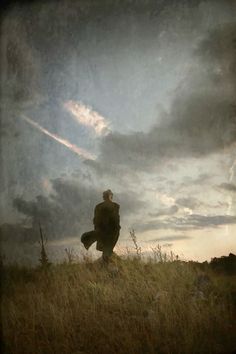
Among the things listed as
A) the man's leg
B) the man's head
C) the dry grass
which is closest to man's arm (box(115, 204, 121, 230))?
the man's head

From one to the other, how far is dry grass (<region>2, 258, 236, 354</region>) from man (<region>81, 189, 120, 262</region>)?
19 cm

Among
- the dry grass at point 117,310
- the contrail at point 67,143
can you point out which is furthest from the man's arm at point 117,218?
the contrail at point 67,143

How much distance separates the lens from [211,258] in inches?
179

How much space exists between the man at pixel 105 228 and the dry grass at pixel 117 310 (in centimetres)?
19

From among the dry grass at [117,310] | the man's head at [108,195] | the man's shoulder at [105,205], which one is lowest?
the dry grass at [117,310]

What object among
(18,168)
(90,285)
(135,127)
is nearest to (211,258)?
(90,285)

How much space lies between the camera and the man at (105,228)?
480 cm

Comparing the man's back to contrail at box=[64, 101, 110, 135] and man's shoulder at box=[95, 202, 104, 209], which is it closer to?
man's shoulder at box=[95, 202, 104, 209]

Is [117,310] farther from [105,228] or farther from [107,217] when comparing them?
[107,217]

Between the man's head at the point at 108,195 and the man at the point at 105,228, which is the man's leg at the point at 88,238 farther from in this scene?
the man's head at the point at 108,195

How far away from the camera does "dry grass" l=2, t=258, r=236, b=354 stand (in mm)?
4352
